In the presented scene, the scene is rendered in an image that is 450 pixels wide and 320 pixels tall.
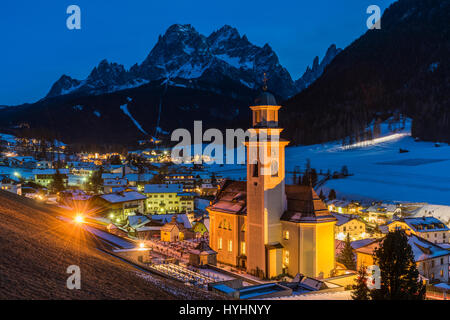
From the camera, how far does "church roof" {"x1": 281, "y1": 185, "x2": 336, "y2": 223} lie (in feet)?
83.7

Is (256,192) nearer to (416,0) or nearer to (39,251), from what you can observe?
(39,251)

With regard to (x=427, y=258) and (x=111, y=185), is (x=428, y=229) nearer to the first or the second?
(x=427, y=258)

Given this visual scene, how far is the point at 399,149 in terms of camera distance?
109 metres

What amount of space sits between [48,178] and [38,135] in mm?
95461

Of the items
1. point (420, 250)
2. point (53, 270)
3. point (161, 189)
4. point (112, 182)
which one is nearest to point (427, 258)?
point (420, 250)

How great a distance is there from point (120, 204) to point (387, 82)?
426ft

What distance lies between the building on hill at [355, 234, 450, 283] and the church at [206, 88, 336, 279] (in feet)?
14.3

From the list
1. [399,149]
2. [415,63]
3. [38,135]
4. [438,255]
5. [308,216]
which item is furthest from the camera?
[38,135]

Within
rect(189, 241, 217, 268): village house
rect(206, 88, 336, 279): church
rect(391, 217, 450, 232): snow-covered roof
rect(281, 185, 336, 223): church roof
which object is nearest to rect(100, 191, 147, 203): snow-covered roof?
rect(189, 241, 217, 268): village house

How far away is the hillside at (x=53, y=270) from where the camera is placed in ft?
20.7

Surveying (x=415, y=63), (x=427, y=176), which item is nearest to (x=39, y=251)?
(x=427, y=176)
